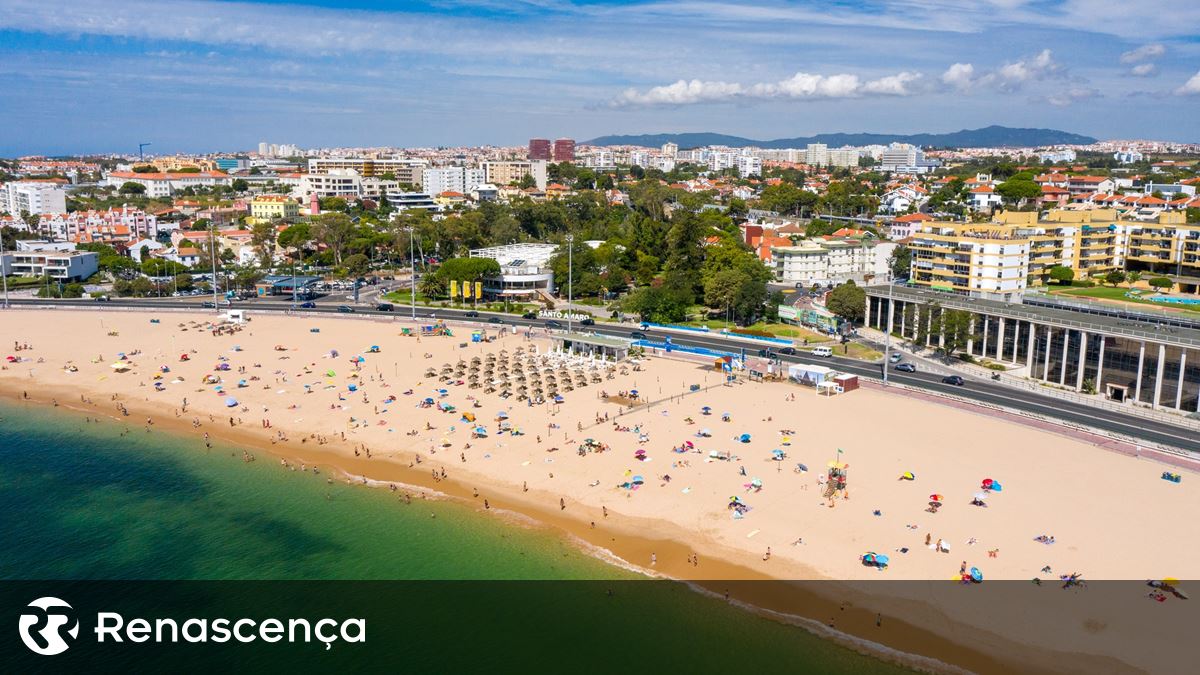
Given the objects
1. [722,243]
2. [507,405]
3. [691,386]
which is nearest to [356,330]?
[507,405]

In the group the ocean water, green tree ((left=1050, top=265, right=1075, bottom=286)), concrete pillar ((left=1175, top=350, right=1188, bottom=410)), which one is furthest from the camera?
green tree ((left=1050, top=265, right=1075, bottom=286))

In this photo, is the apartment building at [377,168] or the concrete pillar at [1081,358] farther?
the apartment building at [377,168]

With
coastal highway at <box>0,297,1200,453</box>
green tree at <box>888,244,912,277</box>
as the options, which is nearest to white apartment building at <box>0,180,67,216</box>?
coastal highway at <box>0,297,1200,453</box>

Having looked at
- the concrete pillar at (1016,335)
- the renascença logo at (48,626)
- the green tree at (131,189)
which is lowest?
the renascença logo at (48,626)

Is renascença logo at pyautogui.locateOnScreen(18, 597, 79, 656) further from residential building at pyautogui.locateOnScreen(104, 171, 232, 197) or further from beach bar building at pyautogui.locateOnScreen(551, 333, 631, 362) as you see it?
residential building at pyautogui.locateOnScreen(104, 171, 232, 197)

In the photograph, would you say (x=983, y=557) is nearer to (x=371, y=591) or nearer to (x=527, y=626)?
(x=527, y=626)

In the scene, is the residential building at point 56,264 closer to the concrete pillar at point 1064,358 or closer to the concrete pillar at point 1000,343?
the concrete pillar at point 1000,343

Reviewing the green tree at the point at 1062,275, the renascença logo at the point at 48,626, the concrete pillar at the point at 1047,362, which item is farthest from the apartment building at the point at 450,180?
the renascença logo at the point at 48,626
